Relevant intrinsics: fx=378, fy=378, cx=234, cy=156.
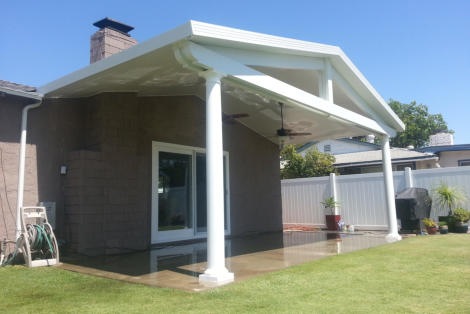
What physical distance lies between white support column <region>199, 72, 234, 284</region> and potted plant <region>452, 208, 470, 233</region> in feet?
25.1

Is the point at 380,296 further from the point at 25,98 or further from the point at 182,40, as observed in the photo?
the point at 25,98

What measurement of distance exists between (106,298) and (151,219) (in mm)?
3926

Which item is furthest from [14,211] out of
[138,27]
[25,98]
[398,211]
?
[398,211]

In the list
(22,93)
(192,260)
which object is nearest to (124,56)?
(22,93)

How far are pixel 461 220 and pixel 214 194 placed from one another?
7.91 metres

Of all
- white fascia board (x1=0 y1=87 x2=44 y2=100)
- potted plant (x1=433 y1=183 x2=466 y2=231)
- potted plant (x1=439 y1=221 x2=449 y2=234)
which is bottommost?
potted plant (x1=439 y1=221 x2=449 y2=234)

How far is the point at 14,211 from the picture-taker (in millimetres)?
6160

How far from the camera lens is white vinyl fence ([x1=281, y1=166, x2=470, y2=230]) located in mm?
10594

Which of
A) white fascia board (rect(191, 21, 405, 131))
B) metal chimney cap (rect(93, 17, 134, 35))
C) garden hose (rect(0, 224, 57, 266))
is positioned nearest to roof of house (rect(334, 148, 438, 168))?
white fascia board (rect(191, 21, 405, 131))

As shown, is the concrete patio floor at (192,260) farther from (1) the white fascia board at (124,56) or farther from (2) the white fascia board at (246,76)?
(1) the white fascia board at (124,56)

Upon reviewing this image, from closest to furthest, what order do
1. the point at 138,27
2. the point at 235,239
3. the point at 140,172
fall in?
the point at 140,172, the point at 138,27, the point at 235,239

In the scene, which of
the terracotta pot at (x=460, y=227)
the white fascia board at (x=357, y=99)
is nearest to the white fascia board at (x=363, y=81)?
the white fascia board at (x=357, y=99)

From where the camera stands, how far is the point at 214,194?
15.3ft

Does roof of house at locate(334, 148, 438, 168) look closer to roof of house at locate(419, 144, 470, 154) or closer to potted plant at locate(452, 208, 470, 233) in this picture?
roof of house at locate(419, 144, 470, 154)
